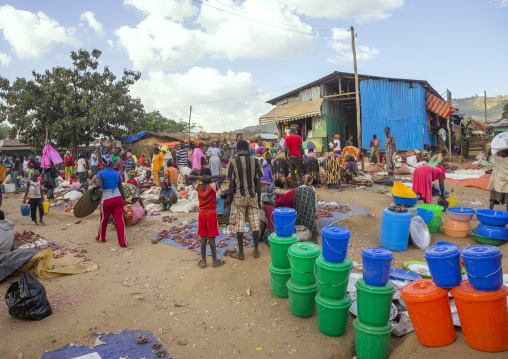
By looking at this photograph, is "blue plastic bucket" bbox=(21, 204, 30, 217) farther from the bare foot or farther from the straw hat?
the bare foot

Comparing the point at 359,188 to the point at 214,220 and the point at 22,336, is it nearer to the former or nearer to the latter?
the point at 214,220

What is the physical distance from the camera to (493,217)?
19.2 ft

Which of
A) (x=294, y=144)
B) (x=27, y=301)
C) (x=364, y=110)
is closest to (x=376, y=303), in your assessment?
(x=27, y=301)

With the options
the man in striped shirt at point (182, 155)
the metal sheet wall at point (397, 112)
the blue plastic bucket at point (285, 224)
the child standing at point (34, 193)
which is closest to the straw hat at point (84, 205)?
the child standing at point (34, 193)

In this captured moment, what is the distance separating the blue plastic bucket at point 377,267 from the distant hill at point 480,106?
7511cm

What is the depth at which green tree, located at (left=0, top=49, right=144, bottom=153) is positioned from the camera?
69.2ft

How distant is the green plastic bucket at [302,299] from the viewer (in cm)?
371

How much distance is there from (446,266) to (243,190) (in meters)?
3.31

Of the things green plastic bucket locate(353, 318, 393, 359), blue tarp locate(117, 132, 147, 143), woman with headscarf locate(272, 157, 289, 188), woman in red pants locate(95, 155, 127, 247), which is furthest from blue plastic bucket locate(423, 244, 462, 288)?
blue tarp locate(117, 132, 147, 143)

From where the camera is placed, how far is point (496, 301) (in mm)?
2479

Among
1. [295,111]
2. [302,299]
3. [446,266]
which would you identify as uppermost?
[295,111]

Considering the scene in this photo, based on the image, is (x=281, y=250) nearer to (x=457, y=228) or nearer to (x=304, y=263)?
(x=304, y=263)

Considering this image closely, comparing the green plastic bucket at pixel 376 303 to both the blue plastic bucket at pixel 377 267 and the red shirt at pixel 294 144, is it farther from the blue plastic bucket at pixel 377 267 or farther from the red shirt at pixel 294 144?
the red shirt at pixel 294 144

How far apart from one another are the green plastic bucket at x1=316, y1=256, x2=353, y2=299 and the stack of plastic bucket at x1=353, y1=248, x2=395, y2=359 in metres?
0.27
